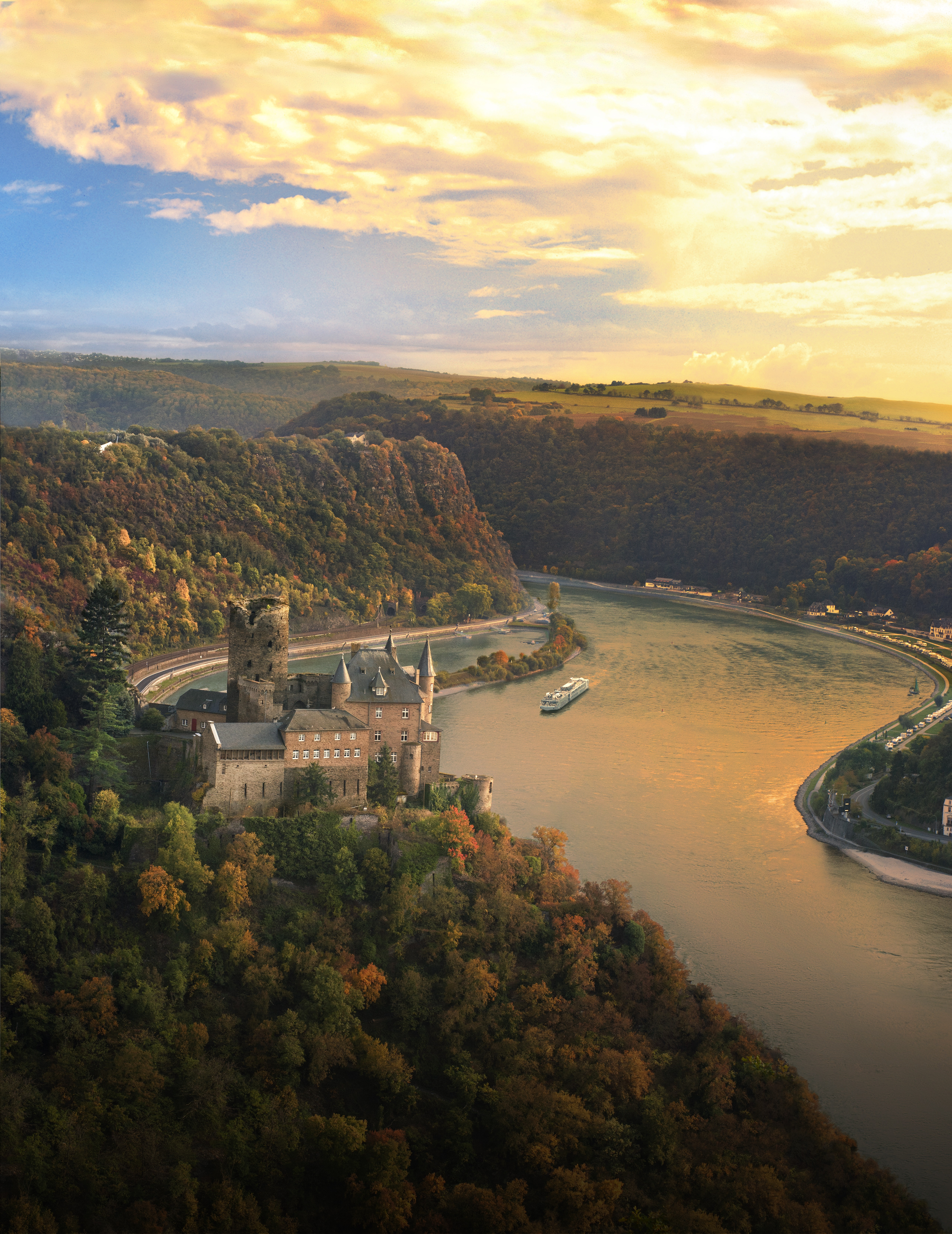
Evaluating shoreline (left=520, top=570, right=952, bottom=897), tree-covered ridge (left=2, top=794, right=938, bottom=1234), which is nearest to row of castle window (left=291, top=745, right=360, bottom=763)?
tree-covered ridge (left=2, top=794, right=938, bottom=1234)

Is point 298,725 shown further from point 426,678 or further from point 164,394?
point 164,394

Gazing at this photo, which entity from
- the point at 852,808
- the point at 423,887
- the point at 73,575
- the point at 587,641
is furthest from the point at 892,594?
the point at 423,887

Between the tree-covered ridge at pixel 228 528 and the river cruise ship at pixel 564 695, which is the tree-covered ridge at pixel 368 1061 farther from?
the river cruise ship at pixel 564 695

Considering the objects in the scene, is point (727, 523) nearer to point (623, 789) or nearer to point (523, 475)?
point (523, 475)

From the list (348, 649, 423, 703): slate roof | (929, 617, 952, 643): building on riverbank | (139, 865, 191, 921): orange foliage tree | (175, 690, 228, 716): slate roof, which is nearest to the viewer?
(139, 865, 191, 921): orange foliage tree

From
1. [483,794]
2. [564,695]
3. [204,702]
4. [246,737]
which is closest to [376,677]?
[246,737]

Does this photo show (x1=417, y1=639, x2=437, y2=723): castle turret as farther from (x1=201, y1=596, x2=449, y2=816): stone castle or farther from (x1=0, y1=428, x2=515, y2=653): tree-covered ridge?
(x1=0, y1=428, x2=515, y2=653): tree-covered ridge

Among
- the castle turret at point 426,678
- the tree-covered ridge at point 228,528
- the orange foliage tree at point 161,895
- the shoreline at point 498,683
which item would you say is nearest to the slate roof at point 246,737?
the orange foliage tree at point 161,895
